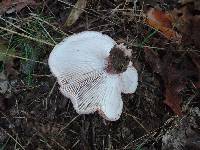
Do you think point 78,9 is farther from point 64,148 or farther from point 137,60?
point 64,148

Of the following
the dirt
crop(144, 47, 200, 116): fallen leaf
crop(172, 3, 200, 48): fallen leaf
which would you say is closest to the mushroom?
the dirt

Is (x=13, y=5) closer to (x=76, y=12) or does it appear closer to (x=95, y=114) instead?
(x=76, y=12)

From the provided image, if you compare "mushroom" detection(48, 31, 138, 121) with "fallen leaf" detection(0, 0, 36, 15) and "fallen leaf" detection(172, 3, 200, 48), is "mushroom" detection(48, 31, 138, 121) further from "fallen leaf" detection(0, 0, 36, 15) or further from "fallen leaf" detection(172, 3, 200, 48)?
"fallen leaf" detection(172, 3, 200, 48)

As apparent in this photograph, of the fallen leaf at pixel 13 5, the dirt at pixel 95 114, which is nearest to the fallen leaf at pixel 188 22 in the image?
the dirt at pixel 95 114

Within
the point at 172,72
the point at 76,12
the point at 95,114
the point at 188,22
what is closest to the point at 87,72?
the point at 95,114

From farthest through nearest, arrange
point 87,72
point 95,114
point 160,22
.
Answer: point 160,22
point 95,114
point 87,72

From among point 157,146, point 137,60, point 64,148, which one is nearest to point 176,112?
point 157,146
